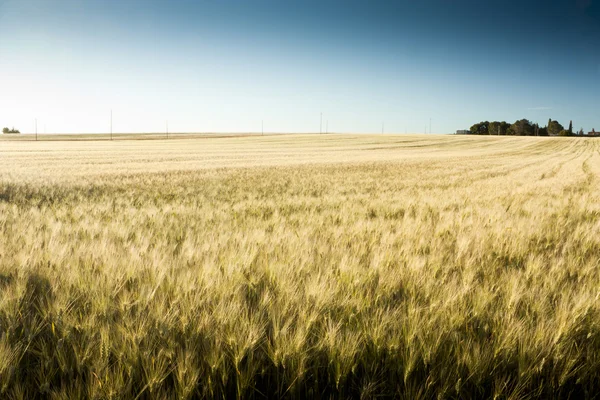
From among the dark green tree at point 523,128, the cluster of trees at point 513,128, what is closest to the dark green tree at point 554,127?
the cluster of trees at point 513,128

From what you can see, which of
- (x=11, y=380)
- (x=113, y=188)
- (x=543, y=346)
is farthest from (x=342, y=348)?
(x=113, y=188)

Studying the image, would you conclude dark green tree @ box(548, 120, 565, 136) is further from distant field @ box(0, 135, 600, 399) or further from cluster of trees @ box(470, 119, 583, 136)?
distant field @ box(0, 135, 600, 399)

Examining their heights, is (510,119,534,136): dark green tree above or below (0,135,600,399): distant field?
above

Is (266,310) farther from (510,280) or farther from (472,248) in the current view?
(472,248)

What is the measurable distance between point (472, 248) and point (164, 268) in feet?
8.61

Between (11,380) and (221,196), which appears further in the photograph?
(221,196)

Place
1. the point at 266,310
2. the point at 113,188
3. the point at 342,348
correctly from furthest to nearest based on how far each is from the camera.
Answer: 1. the point at 113,188
2. the point at 266,310
3. the point at 342,348

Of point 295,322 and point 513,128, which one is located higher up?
point 513,128

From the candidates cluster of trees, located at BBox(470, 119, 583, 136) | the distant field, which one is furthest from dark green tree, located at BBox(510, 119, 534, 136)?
the distant field

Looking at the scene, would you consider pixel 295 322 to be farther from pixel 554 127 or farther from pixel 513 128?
pixel 554 127

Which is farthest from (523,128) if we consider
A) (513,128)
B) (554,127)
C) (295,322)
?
(295,322)

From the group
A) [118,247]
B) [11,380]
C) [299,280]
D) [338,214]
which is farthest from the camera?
[338,214]

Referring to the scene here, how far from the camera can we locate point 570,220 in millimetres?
4543

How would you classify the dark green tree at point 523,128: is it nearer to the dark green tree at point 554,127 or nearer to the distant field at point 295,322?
the dark green tree at point 554,127
